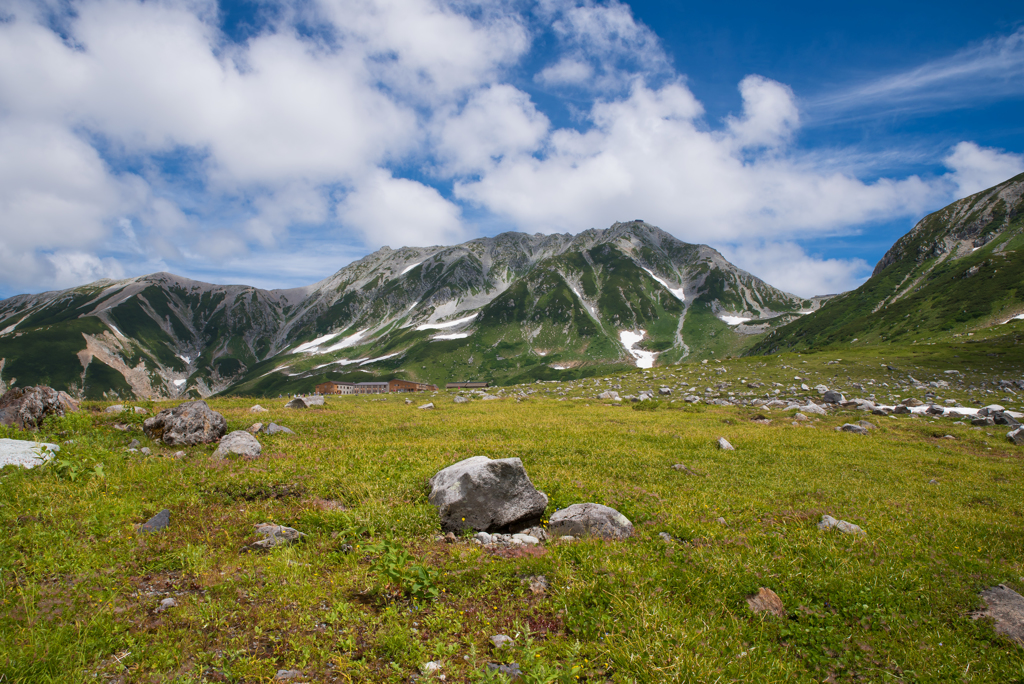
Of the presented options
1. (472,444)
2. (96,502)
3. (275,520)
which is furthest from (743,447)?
(96,502)

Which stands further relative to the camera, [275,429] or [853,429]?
[853,429]

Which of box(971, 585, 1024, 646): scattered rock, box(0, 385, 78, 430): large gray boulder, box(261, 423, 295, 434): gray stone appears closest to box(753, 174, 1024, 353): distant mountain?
box(971, 585, 1024, 646): scattered rock

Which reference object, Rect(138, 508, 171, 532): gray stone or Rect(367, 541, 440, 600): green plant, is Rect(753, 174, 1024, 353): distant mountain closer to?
Rect(367, 541, 440, 600): green plant

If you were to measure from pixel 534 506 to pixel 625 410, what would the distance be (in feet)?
65.5

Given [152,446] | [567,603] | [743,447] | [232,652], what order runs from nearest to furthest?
1. [232,652]
2. [567,603]
3. [152,446]
4. [743,447]

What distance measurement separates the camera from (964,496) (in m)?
13.0

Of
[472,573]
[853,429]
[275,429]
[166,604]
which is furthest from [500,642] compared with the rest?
[853,429]

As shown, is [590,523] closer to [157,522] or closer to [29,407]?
[157,522]

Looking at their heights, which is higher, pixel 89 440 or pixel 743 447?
pixel 89 440

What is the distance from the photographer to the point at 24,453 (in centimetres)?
1100

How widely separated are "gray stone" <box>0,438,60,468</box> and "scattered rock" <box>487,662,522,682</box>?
13.4m

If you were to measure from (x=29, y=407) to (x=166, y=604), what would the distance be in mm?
14154

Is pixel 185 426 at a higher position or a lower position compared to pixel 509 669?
higher

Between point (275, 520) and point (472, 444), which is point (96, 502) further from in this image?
point (472, 444)
